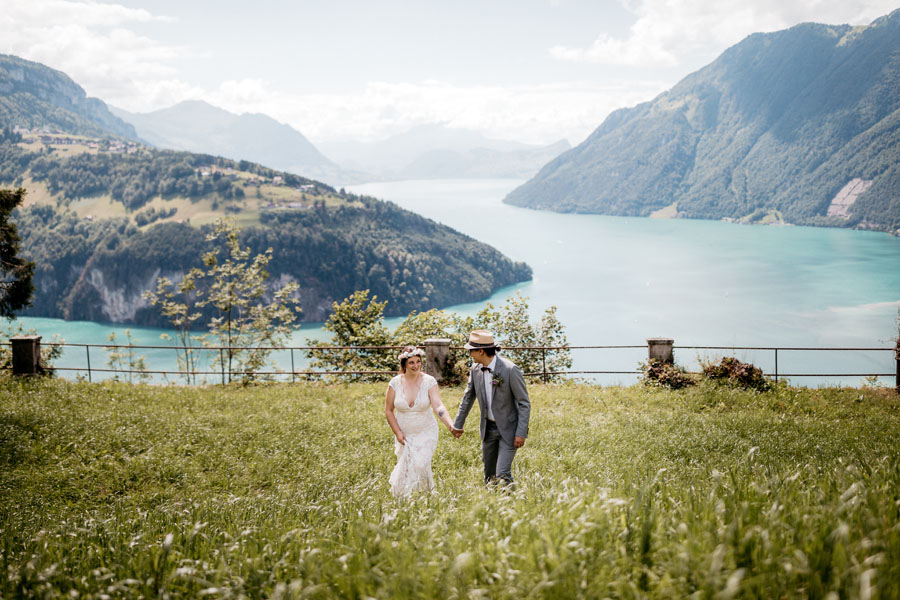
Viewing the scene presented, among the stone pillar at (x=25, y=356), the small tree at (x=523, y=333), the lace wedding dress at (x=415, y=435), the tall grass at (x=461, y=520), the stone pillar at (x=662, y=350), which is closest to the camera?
the tall grass at (x=461, y=520)

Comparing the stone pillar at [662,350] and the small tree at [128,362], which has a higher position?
the stone pillar at [662,350]

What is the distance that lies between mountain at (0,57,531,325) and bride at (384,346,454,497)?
11734 cm

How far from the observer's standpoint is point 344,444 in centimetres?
880

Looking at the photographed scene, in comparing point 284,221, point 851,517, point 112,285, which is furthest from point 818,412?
point 112,285

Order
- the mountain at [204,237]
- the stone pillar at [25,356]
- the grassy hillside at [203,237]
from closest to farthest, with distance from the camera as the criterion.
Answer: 1. the stone pillar at [25,356]
2. the mountain at [204,237]
3. the grassy hillside at [203,237]

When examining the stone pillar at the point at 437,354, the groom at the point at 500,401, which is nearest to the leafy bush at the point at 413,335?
the stone pillar at the point at 437,354

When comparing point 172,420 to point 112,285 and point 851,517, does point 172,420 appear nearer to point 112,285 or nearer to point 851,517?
point 851,517

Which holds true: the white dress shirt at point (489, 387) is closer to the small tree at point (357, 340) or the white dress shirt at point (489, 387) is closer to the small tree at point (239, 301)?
the small tree at point (357, 340)

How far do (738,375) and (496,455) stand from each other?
8.64m

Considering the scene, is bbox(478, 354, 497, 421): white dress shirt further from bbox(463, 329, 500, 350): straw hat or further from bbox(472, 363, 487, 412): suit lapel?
bbox(463, 329, 500, 350): straw hat

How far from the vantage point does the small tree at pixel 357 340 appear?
17.2m

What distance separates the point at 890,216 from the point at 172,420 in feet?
752

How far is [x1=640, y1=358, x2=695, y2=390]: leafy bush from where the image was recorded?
12.8 meters

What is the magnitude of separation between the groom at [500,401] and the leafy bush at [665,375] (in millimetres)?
8117
